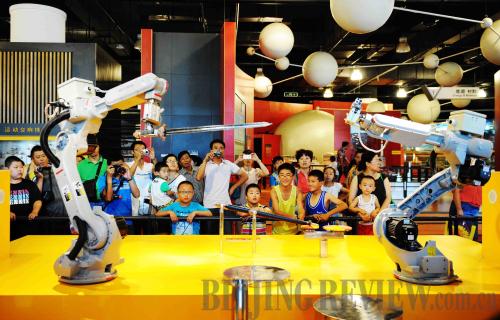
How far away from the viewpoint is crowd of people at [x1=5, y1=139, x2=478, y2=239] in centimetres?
408

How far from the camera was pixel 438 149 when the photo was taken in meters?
2.35

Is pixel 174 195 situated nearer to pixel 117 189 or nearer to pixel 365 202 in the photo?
pixel 117 189

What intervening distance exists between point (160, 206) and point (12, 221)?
123 cm

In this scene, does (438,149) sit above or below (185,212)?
above

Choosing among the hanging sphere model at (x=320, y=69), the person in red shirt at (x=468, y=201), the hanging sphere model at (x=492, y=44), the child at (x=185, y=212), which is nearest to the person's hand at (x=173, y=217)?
the child at (x=185, y=212)

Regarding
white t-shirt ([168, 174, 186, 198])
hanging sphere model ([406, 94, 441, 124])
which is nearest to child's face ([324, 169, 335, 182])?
white t-shirt ([168, 174, 186, 198])

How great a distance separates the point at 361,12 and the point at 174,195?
2297mm

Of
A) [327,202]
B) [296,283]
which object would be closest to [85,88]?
[296,283]

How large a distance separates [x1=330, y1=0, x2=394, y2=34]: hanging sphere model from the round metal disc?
2.38 m

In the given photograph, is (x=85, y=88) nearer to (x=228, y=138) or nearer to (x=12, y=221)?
(x=12, y=221)

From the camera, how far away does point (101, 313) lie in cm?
211

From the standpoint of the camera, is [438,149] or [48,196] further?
[48,196]

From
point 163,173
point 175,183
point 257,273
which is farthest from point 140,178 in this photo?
point 257,273

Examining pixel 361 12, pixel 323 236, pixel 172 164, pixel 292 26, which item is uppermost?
pixel 292 26
